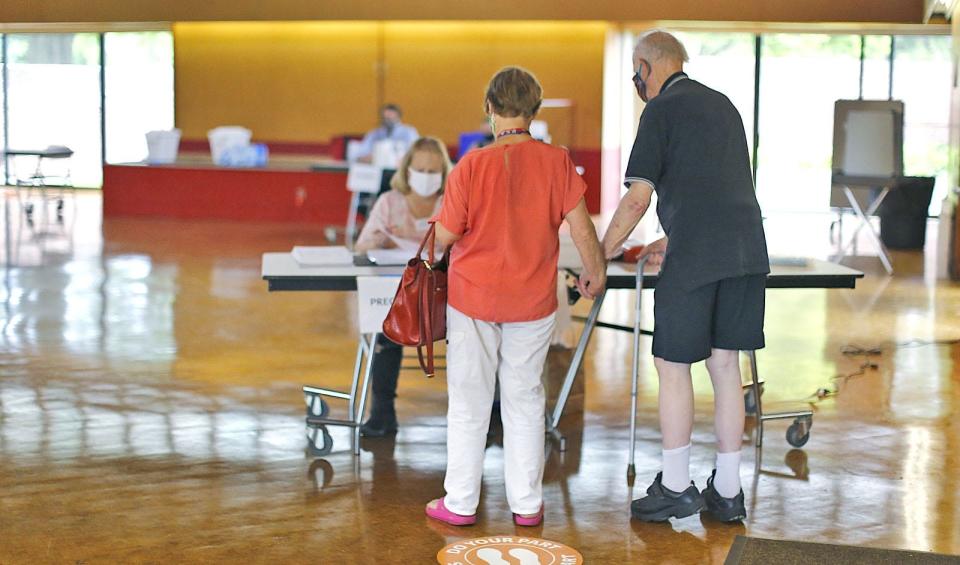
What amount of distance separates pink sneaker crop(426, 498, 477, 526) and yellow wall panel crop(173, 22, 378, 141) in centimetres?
1315

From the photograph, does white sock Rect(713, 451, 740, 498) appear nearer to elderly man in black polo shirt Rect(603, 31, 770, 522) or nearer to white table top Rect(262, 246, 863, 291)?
elderly man in black polo shirt Rect(603, 31, 770, 522)

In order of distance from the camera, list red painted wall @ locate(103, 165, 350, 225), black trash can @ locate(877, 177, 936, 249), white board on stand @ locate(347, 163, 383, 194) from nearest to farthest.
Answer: white board on stand @ locate(347, 163, 383, 194) < black trash can @ locate(877, 177, 936, 249) < red painted wall @ locate(103, 165, 350, 225)

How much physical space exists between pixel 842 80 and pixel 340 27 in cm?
667

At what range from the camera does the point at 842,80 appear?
54.9ft

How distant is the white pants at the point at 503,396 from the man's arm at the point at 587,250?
0.16 metres

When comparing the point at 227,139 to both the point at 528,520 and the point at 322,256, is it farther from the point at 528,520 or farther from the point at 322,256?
the point at 528,520

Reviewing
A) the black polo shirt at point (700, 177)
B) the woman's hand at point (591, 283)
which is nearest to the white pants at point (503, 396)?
the woman's hand at point (591, 283)

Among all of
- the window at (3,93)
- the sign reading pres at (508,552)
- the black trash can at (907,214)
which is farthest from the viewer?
the window at (3,93)

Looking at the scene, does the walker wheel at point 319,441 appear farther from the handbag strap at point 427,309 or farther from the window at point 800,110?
the window at point 800,110

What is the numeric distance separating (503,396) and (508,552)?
0.47m

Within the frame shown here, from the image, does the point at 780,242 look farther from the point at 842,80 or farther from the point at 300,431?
the point at 300,431

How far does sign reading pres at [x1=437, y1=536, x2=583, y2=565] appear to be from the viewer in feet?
11.6

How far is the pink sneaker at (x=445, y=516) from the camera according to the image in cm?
387

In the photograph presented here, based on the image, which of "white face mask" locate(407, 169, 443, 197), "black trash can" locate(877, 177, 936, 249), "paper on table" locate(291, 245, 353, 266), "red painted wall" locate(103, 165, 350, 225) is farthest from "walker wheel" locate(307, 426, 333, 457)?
"red painted wall" locate(103, 165, 350, 225)
